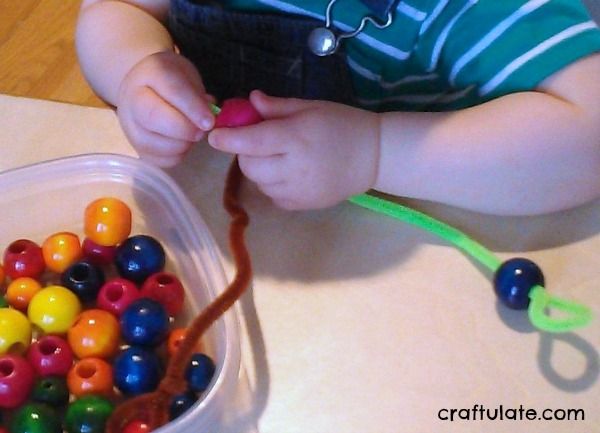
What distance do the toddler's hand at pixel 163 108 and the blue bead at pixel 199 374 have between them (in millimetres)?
130

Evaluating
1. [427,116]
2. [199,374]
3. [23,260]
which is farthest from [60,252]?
[427,116]

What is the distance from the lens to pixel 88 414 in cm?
41

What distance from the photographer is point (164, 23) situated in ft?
1.94

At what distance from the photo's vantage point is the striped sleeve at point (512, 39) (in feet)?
1.58

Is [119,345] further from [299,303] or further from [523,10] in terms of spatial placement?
[523,10]

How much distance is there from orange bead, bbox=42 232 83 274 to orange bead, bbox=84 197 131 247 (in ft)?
0.04

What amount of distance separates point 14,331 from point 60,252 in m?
0.05

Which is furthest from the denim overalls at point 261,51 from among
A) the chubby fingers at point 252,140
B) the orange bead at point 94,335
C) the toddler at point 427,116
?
the orange bead at point 94,335

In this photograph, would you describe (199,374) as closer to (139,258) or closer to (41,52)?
(139,258)

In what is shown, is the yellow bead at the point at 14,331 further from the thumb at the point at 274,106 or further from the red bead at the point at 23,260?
the thumb at the point at 274,106

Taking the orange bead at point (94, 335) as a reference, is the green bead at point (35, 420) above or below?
below

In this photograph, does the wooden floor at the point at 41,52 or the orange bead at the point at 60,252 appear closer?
the orange bead at the point at 60,252

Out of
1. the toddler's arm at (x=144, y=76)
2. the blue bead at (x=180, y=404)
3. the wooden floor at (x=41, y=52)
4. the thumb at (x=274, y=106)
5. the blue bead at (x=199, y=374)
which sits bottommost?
the wooden floor at (x=41, y=52)

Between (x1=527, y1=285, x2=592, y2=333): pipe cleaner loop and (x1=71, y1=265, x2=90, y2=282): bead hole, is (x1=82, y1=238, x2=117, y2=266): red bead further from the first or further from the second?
(x1=527, y1=285, x2=592, y2=333): pipe cleaner loop
